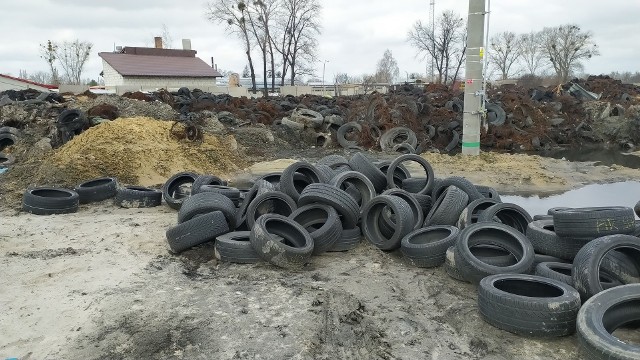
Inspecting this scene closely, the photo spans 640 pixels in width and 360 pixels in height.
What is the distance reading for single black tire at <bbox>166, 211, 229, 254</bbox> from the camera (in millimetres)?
6719

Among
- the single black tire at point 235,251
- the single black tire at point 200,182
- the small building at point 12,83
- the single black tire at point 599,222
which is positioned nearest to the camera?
the single black tire at point 599,222

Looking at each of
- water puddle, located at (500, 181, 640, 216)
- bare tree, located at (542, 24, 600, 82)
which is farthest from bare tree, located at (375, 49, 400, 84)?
water puddle, located at (500, 181, 640, 216)

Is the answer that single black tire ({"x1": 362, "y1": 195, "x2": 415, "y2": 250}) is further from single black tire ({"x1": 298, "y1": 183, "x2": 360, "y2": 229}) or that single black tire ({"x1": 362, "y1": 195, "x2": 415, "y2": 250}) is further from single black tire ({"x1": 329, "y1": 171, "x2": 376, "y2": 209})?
single black tire ({"x1": 329, "y1": 171, "x2": 376, "y2": 209})

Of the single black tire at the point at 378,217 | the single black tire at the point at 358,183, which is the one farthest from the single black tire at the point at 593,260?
the single black tire at the point at 358,183

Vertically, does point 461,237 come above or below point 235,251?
above

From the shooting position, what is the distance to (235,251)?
6.38 m

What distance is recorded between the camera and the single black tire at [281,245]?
611cm

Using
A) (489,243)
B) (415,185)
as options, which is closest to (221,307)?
(489,243)

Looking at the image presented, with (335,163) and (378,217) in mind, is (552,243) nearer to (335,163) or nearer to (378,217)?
(378,217)

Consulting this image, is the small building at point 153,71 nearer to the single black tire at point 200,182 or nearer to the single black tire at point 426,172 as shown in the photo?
the single black tire at point 200,182

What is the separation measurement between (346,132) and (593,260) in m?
14.5

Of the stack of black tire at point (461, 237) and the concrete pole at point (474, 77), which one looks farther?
the concrete pole at point (474, 77)

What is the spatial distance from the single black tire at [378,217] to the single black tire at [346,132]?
36.2 ft

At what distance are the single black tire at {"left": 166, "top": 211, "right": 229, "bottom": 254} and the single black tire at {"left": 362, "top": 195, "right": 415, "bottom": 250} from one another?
2.08 meters
